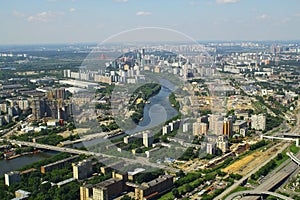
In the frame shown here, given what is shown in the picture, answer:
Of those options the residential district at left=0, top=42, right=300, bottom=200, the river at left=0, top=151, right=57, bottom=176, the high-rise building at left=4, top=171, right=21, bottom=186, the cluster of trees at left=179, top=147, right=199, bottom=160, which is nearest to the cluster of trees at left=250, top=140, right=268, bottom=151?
the residential district at left=0, top=42, right=300, bottom=200

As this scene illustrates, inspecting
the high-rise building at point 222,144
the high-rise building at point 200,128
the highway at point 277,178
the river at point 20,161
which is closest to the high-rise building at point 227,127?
the high-rise building at point 200,128

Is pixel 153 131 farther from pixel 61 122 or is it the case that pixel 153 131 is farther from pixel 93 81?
pixel 93 81

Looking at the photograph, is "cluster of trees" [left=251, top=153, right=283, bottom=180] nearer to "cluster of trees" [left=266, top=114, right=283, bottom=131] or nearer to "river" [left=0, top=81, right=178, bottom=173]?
"river" [left=0, top=81, right=178, bottom=173]

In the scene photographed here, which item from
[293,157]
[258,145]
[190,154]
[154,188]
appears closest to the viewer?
[154,188]

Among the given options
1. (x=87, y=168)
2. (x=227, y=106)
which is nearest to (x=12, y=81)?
(x=227, y=106)

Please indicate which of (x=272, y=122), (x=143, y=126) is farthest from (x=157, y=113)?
(x=272, y=122)

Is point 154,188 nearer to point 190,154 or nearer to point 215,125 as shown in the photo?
point 190,154

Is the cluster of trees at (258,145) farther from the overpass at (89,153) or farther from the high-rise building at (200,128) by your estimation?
the overpass at (89,153)

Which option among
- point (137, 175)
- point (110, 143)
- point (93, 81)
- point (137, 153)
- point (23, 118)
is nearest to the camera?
point (137, 175)
